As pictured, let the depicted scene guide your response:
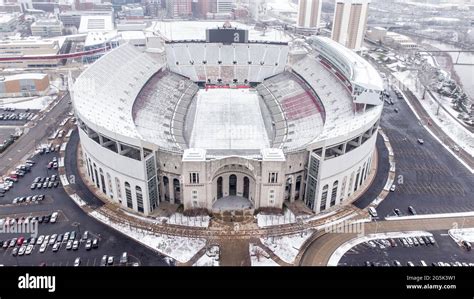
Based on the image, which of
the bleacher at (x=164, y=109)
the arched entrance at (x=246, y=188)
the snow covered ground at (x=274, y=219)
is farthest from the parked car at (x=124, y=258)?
the arched entrance at (x=246, y=188)

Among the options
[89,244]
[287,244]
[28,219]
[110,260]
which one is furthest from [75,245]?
[287,244]

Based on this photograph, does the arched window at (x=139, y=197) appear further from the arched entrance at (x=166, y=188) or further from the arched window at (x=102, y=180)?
the arched window at (x=102, y=180)

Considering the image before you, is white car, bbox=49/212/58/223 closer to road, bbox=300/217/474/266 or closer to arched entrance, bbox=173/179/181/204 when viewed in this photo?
arched entrance, bbox=173/179/181/204

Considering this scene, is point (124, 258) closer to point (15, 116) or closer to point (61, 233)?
point (61, 233)

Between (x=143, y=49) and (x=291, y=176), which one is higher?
(x=143, y=49)

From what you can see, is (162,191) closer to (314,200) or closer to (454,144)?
(314,200)

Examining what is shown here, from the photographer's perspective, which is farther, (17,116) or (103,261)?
(17,116)

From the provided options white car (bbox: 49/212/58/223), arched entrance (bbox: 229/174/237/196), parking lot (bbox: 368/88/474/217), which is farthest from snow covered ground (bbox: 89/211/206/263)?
parking lot (bbox: 368/88/474/217)

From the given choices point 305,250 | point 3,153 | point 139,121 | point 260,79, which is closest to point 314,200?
point 305,250

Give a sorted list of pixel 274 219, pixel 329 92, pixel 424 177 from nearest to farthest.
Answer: pixel 274 219, pixel 424 177, pixel 329 92
